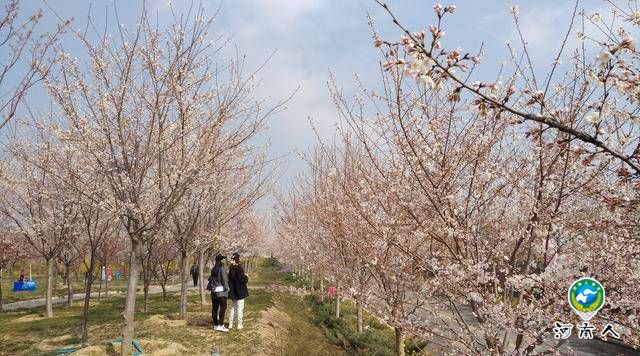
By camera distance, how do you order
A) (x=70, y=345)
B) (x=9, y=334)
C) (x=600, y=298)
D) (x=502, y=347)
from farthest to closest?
(x=9, y=334) < (x=70, y=345) < (x=502, y=347) < (x=600, y=298)

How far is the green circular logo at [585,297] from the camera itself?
355 cm

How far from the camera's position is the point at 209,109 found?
27.3 ft

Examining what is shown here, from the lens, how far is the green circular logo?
3.55 metres

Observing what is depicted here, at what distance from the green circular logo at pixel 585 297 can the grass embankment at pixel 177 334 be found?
7.17 metres

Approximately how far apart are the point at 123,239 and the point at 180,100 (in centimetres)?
1942

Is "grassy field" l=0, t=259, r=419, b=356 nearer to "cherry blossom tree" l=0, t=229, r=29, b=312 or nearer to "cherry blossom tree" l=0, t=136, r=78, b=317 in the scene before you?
"cherry blossom tree" l=0, t=136, r=78, b=317

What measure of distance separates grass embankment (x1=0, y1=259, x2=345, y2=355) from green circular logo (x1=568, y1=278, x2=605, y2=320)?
7.17 metres

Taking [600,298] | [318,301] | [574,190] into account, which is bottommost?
[318,301]

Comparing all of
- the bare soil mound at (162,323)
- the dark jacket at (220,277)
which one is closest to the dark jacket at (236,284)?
the dark jacket at (220,277)

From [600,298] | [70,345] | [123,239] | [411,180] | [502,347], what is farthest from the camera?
[123,239]

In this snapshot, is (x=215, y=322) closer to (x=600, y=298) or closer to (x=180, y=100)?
(x=180, y=100)

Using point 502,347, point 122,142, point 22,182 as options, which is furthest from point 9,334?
point 502,347

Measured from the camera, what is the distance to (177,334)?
1028 cm

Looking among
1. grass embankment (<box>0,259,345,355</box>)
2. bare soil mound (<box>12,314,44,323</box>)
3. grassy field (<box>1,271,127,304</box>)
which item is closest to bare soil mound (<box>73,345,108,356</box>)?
grass embankment (<box>0,259,345,355</box>)
